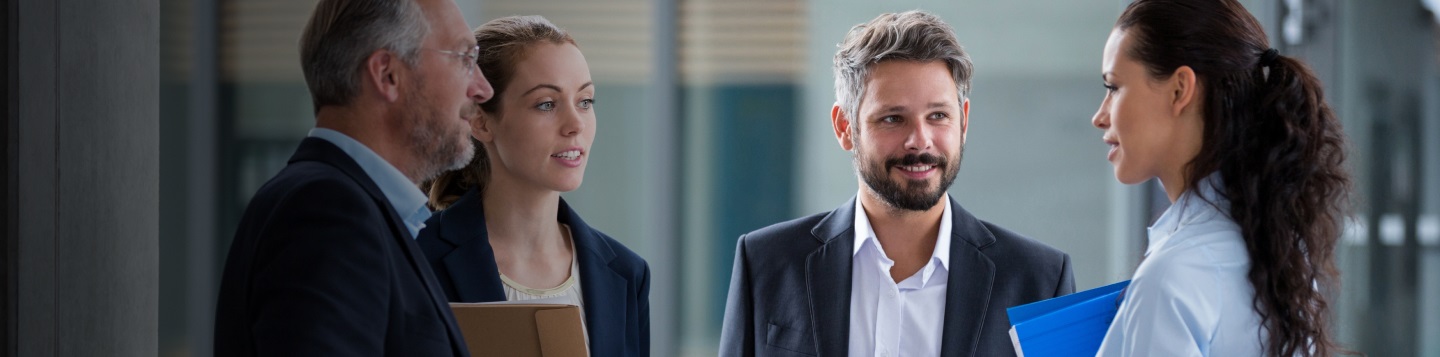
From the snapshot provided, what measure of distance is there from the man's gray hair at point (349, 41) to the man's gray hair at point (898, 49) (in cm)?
97

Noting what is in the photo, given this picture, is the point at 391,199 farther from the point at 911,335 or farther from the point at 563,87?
the point at 911,335

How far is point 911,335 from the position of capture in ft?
7.06

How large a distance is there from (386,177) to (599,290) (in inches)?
30.6

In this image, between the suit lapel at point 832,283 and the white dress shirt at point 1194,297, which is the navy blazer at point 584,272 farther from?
the white dress shirt at point 1194,297

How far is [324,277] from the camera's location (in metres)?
1.17

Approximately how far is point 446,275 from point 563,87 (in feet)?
1.37

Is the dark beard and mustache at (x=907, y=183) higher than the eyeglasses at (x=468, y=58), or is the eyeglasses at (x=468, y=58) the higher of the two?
the eyeglasses at (x=468, y=58)

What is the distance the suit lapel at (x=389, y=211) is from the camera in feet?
4.33

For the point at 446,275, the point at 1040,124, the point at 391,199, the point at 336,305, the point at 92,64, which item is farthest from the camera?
the point at 1040,124

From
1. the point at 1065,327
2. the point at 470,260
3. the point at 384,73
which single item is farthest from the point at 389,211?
the point at 1065,327

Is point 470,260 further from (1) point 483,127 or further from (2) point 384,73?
(2) point 384,73

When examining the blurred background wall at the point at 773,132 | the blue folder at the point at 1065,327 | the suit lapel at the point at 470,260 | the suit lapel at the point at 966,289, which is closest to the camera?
the blue folder at the point at 1065,327

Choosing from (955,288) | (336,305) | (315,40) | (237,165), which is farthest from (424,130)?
(237,165)

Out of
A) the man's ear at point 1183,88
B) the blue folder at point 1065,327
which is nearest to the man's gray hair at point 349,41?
the blue folder at point 1065,327
